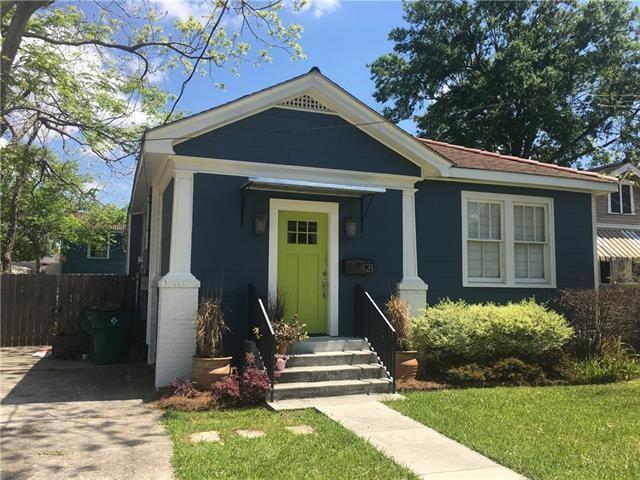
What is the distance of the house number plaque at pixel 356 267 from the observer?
933 cm

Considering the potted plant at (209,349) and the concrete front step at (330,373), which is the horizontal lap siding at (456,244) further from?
the potted plant at (209,349)

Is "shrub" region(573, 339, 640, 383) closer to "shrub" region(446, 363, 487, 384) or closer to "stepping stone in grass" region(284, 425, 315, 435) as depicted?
"shrub" region(446, 363, 487, 384)

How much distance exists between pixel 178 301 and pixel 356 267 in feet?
10.2

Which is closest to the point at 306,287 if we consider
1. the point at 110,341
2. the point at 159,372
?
the point at 159,372

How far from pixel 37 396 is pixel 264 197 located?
178 inches

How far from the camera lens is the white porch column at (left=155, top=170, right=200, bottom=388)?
8023mm

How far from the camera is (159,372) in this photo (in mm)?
7980

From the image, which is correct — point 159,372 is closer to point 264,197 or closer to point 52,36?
point 264,197

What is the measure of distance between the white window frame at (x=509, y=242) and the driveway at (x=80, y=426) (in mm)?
6554

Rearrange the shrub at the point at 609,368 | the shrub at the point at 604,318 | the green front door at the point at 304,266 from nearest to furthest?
the shrub at the point at 609,368 < the green front door at the point at 304,266 < the shrub at the point at 604,318

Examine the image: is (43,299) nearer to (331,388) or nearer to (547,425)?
(331,388)

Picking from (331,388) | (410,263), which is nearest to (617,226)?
(410,263)

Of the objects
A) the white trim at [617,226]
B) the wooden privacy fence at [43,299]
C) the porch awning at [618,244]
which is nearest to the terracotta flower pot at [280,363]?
the wooden privacy fence at [43,299]

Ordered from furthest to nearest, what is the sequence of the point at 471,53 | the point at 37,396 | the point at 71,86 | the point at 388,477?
1. the point at 471,53
2. the point at 71,86
3. the point at 37,396
4. the point at 388,477
